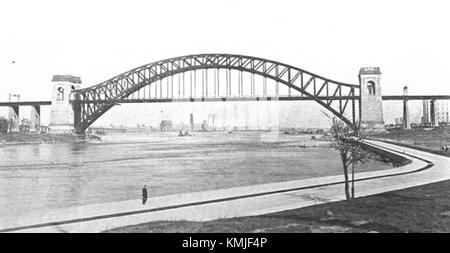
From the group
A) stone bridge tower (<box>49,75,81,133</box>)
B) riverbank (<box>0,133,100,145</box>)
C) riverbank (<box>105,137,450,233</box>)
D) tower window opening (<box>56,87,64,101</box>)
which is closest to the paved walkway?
riverbank (<box>105,137,450,233</box>)

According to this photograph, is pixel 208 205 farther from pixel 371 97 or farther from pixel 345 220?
pixel 371 97

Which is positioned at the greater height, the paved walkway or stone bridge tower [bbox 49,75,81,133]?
stone bridge tower [bbox 49,75,81,133]

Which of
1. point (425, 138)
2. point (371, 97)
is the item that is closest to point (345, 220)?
point (425, 138)

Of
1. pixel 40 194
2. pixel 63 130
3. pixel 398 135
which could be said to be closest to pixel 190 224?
pixel 40 194

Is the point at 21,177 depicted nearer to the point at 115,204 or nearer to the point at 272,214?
the point at 115,204

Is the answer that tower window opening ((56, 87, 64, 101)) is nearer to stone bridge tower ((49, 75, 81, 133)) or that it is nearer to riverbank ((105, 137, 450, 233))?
stone bridge tower ((49, 75, 81, 133))

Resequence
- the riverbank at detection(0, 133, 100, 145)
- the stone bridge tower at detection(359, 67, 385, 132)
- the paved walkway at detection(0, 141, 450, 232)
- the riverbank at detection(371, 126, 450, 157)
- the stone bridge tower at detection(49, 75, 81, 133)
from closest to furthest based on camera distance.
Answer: the paved walkway at detection(0, 141, 450, 232) → the riverbank at detection(371, 126, 450, 157) → the riverbank at detection(0, 133, 100, 145) → the stone bridge tower at detection(359, 67, 385, 132) → the stone bridge tower at detection(49, 75, 81, 133)
